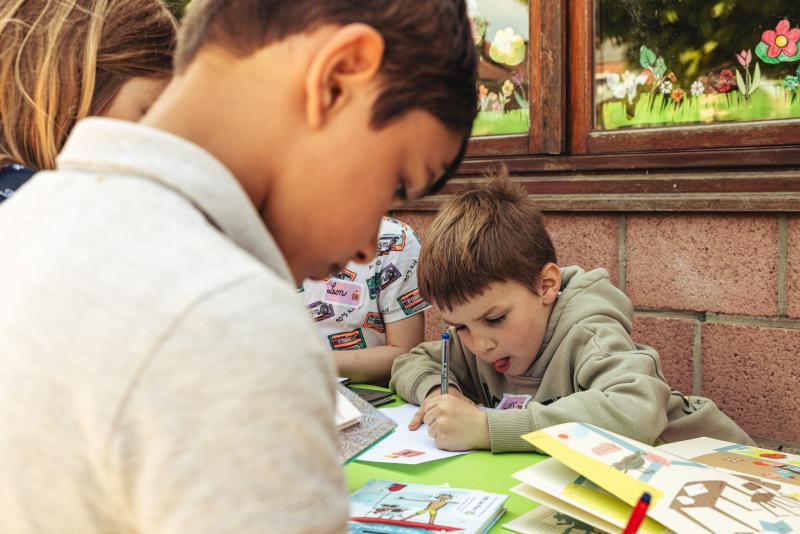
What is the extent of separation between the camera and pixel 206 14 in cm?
70

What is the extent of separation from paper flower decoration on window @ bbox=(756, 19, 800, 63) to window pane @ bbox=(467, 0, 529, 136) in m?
0.89

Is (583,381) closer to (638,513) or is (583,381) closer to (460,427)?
(460,427)

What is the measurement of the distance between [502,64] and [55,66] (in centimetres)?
218


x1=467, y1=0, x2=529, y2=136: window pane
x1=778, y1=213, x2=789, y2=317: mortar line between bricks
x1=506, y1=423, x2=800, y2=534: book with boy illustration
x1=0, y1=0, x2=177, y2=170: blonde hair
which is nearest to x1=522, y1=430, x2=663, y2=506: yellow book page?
x1=506, y1=423, x2=800, y2=534: book with boy illustration

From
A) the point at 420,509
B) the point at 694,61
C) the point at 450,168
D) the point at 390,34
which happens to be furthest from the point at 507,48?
the point at 390,34

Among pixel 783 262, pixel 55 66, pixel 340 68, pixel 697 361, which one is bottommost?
pixel 697 361

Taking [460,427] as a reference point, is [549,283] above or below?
above

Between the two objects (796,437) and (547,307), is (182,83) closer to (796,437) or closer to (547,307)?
(547,307)

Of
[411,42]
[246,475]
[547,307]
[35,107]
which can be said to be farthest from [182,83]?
[547,307]

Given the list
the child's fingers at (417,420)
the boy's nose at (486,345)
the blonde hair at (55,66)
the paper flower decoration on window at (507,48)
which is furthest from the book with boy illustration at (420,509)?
the paper flower decoration on window at (507,48)

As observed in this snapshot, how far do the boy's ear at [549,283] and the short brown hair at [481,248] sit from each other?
0.06 feet

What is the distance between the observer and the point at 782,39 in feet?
8.38

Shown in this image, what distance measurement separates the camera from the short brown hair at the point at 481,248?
204 centimetres

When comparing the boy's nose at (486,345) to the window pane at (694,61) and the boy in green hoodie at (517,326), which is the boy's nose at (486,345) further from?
the window pane at (694,61)
